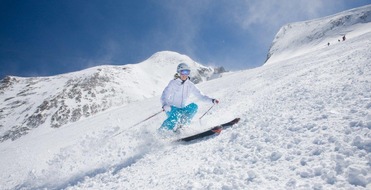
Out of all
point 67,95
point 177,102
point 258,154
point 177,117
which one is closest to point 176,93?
point 177,102

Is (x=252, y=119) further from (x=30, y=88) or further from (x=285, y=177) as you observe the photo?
(x=30, y=88)

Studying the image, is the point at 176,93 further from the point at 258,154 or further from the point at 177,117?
the point at 258,154

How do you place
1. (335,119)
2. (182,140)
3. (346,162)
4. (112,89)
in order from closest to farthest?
(346,162) → (335,119) → (182,140) → (112,89)

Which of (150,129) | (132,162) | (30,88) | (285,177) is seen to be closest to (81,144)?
(150,129)

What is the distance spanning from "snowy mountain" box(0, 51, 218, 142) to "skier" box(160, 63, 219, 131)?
11554cm

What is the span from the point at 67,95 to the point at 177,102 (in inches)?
5300

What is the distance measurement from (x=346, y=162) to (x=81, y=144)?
8.10 metres

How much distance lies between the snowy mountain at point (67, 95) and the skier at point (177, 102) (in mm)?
115535

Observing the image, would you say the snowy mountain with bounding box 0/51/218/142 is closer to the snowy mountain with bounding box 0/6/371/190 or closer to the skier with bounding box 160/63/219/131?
the snowy mountain with bounding box 0/6/371/190

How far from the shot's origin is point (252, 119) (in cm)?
779

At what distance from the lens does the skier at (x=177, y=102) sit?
8562 millimetres

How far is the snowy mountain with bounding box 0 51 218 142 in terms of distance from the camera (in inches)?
4488

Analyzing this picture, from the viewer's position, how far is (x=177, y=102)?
352 inches

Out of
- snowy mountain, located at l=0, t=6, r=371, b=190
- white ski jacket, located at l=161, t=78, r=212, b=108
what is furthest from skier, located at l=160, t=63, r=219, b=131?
snowy mountain, located at l=0, t=6, r=371, b=190
